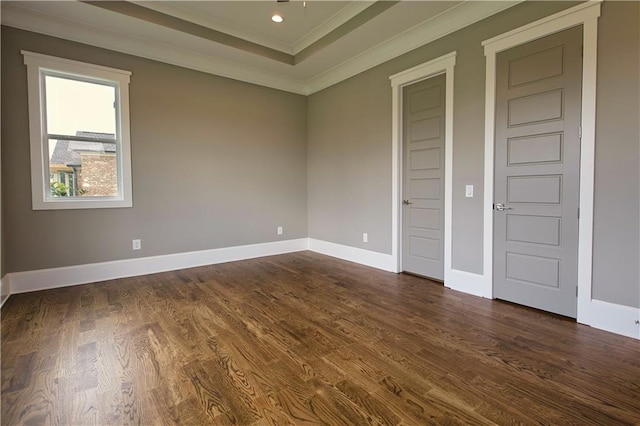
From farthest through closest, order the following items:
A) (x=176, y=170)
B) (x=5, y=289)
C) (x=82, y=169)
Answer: (x=176, y=170) < (x=82, y=169) < (x=5, y=289)

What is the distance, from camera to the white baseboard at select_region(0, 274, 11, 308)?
2967 mm

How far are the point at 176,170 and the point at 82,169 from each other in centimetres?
105

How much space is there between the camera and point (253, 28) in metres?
3.92

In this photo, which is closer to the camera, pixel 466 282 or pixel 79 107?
pixel 466 282

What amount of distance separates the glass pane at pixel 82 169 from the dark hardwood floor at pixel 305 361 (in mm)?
1247

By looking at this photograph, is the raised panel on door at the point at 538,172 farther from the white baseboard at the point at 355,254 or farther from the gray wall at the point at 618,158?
the white baseboard at the point at 355,254

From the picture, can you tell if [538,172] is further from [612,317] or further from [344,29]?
[344,29]

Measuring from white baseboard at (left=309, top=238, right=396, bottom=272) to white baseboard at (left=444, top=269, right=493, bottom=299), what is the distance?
81cm

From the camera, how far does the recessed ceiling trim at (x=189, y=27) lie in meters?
3.22

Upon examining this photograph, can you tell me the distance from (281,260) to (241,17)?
340cm

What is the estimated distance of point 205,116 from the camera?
446 centimetres

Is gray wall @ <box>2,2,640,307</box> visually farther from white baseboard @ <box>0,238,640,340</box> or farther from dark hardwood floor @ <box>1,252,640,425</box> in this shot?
dark hardwood floor @ <box>1,252,640,425</box>

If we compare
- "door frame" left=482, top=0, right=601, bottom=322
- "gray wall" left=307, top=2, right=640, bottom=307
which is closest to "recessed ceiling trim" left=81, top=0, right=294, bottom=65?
"gray wall" left=307, top=2, right=640, bottom=307

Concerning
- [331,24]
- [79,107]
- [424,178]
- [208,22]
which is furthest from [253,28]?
[424,178]
